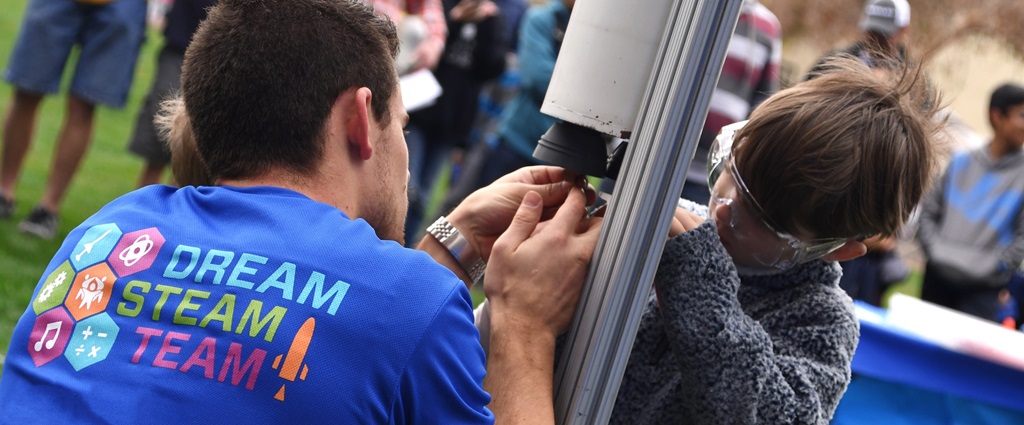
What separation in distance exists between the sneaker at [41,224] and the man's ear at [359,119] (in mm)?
4191

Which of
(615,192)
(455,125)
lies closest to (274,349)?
(615,192)

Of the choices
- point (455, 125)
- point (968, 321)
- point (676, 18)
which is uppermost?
point (676, 18)

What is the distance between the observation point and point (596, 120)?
1679 millimetres

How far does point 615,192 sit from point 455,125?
486cm

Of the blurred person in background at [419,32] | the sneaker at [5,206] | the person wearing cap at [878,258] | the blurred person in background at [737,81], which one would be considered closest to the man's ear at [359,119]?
the blurred person in background at [737,81]

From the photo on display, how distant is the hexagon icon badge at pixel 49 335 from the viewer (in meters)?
1.54

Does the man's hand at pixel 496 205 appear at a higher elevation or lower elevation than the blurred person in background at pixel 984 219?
higher

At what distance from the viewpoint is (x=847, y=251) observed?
1.99m

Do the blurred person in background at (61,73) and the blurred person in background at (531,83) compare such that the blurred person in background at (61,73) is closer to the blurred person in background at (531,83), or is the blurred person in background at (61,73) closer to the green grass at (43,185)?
the green grass at (43,185)

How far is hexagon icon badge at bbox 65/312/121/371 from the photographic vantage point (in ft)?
4.89

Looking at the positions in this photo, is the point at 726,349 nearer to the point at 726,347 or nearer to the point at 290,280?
the point at 726,347

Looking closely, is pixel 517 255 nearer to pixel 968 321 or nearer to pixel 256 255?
pixel 256 255

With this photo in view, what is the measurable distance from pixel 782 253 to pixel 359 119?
778mm

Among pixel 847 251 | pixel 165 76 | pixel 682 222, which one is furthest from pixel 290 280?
pixel 165 76
